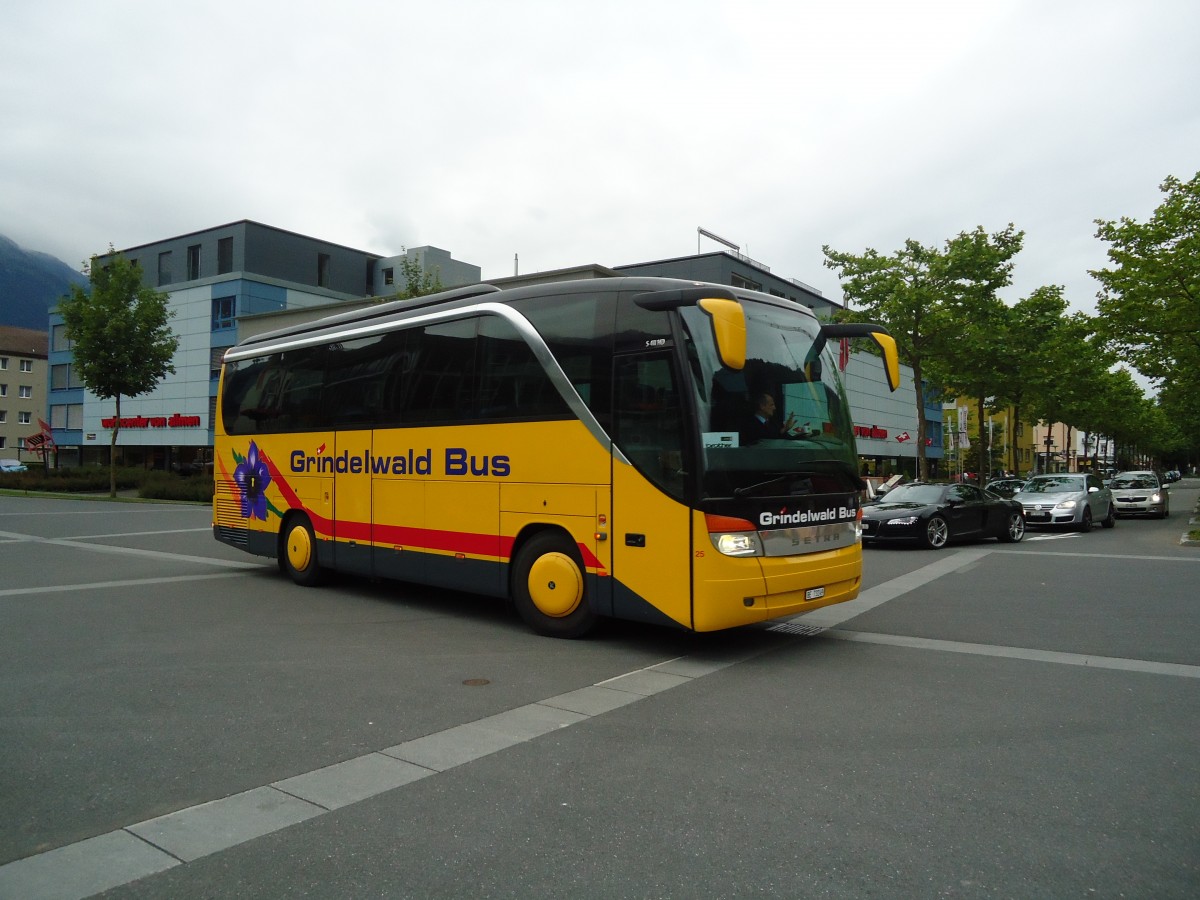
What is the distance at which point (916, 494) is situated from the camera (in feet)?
59.6

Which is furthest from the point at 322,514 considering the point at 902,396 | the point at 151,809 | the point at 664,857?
the point at 902,396

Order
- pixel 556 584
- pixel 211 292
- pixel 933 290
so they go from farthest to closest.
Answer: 1. pixel 211 292
2. pixel 933 290
3. pixel 556 584

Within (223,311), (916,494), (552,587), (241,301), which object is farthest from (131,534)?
(223,311)

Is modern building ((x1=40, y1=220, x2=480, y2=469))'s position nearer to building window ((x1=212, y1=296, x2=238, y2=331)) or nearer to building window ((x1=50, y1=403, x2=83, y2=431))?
building window ((x1=212, y1=296, x2=238, y2=331))

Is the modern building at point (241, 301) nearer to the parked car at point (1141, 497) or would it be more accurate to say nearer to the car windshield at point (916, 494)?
the parked car at point (1141, 497)

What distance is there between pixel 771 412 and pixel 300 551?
23.1 ft

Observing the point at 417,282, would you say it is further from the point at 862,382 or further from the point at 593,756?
the point at 862,382

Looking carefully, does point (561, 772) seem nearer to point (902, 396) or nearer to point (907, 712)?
point (907, 712)

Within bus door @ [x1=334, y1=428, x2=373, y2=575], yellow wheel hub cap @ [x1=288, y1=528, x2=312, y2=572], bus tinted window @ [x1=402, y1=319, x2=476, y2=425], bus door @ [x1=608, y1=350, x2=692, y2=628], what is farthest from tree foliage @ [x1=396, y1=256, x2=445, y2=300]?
bus door @ [x1=608, y1=350, x2=692, y2=628]

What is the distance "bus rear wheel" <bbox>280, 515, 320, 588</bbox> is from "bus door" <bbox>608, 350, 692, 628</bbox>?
547 cm

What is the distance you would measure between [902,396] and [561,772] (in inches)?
2636

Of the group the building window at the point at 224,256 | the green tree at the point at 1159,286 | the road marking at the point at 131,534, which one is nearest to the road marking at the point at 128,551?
the road marking at the point at 131,534

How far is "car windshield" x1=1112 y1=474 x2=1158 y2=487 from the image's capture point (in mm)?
30378

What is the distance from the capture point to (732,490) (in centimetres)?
706
